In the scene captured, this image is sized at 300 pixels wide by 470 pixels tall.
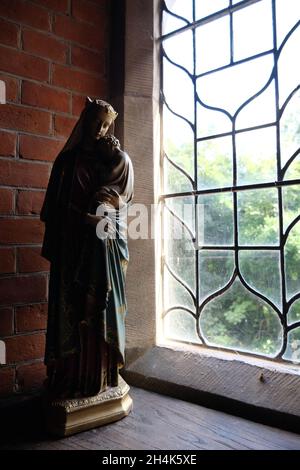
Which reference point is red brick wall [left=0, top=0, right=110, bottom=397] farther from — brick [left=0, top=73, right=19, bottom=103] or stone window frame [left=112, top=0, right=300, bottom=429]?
stone window frame [left=112, top=0, right=300, bottom=429]

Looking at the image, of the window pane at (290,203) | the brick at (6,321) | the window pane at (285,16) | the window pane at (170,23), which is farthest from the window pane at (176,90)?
the brick at (6,321)

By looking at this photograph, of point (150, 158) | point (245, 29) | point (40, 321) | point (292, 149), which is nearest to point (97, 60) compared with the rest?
point (150, 158)

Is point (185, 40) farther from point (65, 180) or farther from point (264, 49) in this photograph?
point (65, 180)

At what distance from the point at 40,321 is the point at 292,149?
104 cm

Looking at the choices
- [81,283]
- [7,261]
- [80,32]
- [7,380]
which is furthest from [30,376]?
[80,32]

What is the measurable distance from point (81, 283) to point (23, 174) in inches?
20.2

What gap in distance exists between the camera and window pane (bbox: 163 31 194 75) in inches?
61.6

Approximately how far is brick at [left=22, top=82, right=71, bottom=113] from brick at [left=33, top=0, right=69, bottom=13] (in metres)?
0.31

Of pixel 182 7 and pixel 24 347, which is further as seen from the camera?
pixel 182 7

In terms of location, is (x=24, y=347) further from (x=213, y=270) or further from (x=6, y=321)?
(x=213, y=270)

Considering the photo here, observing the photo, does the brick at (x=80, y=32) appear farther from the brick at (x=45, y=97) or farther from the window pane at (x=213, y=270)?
the window pane at (x=213, y=270)

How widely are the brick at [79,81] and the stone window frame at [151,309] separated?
0.21 ft

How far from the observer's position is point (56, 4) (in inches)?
57.5

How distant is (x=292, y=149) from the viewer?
1.27 m
